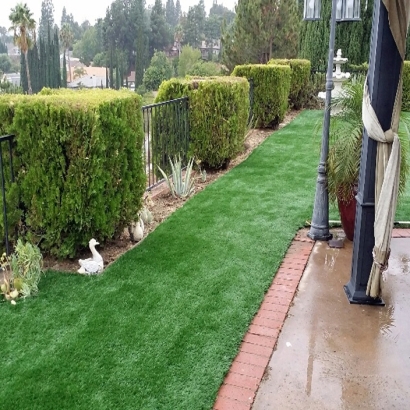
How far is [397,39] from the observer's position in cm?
292

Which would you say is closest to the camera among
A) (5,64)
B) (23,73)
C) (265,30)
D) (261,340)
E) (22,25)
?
(261,340)

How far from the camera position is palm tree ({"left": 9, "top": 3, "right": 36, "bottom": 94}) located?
44578mm

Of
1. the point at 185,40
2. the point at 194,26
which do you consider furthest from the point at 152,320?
the point at 194,26

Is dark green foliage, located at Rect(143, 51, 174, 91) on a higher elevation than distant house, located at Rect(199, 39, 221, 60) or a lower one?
lower

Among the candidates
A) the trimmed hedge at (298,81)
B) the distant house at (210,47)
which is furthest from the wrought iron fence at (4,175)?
the distant house at (210,47)

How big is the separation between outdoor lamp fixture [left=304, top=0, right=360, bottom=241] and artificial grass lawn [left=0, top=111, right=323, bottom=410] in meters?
0.34

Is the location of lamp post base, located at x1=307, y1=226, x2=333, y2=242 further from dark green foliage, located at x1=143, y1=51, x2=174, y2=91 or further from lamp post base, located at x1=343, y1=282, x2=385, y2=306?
dark green foliage, located at x1=143, y1=51, x2=174, y2=91

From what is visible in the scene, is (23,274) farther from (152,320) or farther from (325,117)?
(325,117)

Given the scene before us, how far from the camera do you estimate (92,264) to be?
12.7ft

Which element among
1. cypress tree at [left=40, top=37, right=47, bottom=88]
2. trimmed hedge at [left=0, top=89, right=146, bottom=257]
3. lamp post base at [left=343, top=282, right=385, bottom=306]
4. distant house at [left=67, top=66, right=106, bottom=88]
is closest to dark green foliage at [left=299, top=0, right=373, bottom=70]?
trimmed hedge at [left=0, top=89, right=146, bottom=257]

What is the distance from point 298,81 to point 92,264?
10721 mm

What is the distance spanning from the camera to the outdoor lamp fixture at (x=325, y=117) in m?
4.18

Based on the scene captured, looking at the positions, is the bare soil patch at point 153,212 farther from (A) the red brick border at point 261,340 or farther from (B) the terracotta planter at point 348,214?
(B) the terracotta planter at point 348,214

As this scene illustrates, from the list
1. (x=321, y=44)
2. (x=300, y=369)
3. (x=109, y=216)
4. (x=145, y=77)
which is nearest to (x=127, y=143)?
(x=109, y=216)
